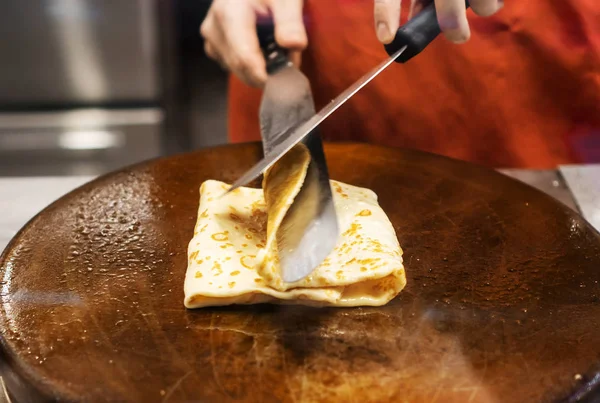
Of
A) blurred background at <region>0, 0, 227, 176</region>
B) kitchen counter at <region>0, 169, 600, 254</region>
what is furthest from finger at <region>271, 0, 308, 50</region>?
blurred background at <region>0, 0, 227, 176</region>

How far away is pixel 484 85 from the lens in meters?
1.98

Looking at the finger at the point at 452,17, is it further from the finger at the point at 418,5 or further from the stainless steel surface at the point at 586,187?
the stainless steel surface at the point at 586,187

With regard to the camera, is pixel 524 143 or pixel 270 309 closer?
pixel 270 309

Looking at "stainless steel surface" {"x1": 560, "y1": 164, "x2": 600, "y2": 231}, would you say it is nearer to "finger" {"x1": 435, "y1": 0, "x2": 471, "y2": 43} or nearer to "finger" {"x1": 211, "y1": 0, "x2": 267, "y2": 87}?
"finger" {"x1": 435, "y1": 0, "x2": 471, "y2": 43}

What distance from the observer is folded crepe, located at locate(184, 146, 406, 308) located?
3.62ft

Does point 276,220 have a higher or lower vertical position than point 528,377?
higher

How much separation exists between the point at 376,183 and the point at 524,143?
2.38ft

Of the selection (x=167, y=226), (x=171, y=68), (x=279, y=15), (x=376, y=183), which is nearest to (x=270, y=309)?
(x=167, y=226)

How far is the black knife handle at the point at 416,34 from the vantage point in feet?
4.56

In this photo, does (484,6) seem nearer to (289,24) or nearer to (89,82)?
(289,24)

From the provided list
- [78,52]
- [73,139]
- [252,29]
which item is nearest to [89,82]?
[78,52]

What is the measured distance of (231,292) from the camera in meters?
1.10

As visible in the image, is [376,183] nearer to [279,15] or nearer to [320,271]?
[320,271]

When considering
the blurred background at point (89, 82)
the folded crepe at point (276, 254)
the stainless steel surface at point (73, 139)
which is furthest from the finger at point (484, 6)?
the stainless steel surface at point (73, 139)
